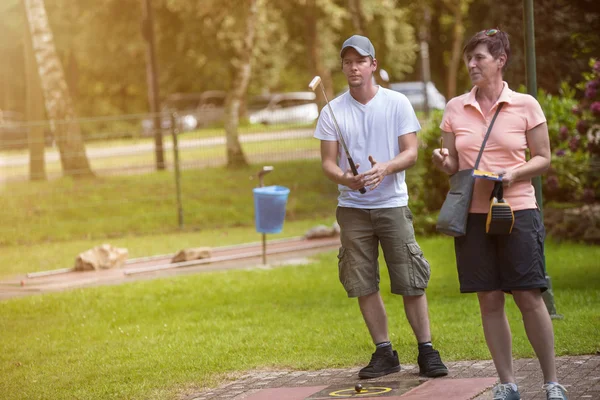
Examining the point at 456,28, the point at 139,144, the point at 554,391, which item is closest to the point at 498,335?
the point at 554,391

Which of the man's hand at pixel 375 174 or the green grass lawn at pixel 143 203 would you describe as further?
the green grass lawn at pixel 143 203

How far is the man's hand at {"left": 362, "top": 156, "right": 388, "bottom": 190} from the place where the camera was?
20.6ft

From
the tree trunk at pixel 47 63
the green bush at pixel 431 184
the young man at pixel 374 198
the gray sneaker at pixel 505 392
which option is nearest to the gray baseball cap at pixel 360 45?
the young man at pixel 374 198

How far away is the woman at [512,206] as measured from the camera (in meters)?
5.52

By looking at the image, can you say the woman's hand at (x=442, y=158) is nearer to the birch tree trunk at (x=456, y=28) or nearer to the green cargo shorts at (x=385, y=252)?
the green cargo shorts at (x=385, y=252)

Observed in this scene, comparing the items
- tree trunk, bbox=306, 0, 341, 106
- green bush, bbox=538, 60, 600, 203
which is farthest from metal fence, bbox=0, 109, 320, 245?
tree trunk, bbox=306, 0, 341, 106

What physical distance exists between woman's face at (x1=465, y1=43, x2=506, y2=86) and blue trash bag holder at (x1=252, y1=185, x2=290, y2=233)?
21.4ft

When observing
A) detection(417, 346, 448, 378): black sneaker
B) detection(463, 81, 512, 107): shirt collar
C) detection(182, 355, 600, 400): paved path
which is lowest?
detection(182, 355, 600, 400): paved path

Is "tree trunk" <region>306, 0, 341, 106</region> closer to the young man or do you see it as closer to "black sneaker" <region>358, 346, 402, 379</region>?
the young man

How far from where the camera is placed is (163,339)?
28.3ft

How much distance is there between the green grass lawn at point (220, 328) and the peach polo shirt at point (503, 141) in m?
1.76

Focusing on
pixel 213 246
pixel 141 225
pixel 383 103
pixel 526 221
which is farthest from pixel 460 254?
pixel 141 225

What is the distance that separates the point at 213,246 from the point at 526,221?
987 centimetres

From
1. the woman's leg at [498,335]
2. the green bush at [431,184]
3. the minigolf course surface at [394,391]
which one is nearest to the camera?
the woman's leg at [498,335]
